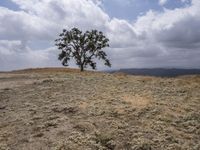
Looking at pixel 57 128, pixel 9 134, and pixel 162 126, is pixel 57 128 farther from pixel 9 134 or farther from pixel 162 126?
pixel 162 126

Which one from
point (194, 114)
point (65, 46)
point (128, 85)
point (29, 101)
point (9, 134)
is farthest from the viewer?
point (65, 46)

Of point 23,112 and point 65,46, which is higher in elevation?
point 65,46

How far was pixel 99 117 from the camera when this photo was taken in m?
17.0

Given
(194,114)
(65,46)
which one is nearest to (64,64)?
(65,46)

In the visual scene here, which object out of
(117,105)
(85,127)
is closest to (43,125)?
Answer: (85,127)

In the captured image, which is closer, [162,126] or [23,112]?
[162,126]

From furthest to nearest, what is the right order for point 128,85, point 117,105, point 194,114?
point 128,85, point 117,105, point 194,114

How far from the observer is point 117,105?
1900 cm

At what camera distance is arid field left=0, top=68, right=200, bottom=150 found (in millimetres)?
14343

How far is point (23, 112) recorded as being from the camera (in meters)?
18.7

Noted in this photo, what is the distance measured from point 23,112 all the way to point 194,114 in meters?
8.82

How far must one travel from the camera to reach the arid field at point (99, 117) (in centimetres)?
1434

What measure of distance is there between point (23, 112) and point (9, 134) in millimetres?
3100

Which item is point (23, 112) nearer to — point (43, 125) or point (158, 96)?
point (43, 125)
